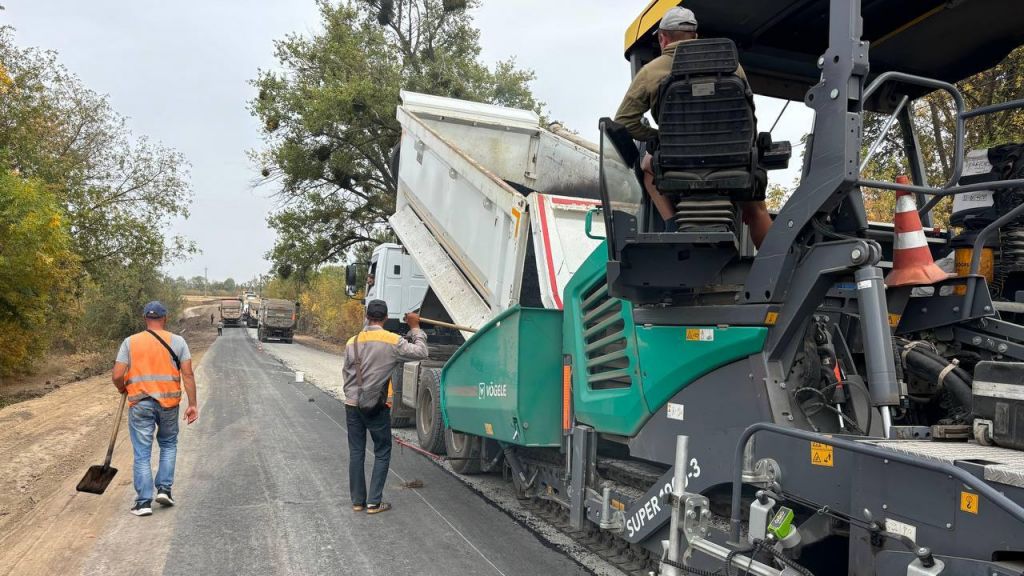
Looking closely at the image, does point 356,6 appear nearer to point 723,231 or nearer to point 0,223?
point 0,223

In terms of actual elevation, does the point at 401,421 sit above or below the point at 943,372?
below

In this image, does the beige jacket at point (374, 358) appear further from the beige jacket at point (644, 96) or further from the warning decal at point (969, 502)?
the warning decal at point (969, 502)

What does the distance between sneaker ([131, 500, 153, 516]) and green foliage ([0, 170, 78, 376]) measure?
11.3 metres

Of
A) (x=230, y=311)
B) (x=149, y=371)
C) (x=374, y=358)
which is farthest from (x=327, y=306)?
(x=374, y=358)

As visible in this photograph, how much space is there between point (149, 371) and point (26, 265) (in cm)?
1168

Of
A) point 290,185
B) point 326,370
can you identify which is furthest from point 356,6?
point 326,370

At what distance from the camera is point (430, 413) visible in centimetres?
756

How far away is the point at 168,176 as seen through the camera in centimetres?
2828

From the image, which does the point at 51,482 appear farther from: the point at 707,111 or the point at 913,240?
the point at 913,240

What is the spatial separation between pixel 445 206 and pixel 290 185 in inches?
741

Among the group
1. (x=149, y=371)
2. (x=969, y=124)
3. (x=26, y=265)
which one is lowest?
(x=149, y=371)

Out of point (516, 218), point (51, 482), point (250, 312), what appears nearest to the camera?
point (516, 218)

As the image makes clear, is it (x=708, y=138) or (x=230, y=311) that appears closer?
(x=708, y=138)

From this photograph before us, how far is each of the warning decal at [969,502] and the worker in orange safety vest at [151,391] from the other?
5.31 metres
